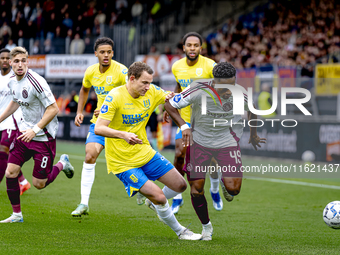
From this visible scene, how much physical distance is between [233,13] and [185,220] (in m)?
21.5

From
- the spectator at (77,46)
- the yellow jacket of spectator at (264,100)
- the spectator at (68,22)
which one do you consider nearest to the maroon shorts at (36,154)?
the yellow jacket of spectator at (264,100)

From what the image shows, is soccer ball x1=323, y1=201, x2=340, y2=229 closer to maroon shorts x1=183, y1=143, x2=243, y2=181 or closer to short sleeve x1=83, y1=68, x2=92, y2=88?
maroon shorts x1=183, y1=143, x2=243, y2=181

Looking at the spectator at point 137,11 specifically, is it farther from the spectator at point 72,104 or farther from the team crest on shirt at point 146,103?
the team crest on shirt at point 146,103

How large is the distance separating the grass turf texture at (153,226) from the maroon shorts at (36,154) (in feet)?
2.27

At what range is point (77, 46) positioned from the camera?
2198cm

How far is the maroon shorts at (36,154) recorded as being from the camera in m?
6.88

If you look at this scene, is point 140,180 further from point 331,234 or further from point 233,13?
point 233,13

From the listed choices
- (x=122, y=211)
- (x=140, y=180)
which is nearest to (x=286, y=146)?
(x=122, y=211)

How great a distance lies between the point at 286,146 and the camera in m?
15.1

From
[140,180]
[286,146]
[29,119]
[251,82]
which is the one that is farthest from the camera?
[251,82]

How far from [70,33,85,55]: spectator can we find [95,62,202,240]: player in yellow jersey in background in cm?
1628

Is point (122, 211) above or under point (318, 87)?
under

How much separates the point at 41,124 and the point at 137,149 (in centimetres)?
142

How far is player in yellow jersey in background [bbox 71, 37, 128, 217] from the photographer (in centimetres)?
774
